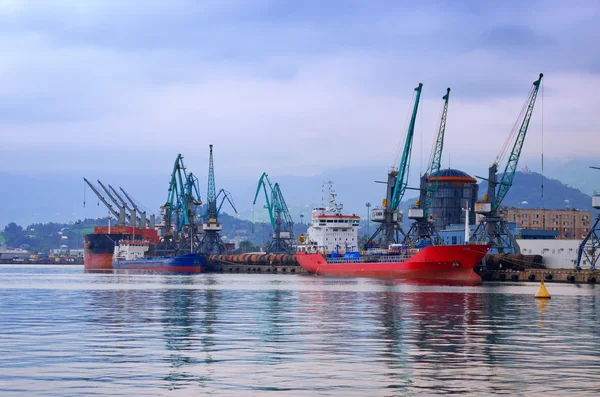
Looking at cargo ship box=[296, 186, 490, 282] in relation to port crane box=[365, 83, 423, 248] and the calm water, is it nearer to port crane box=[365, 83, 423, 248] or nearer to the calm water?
port crane box=[365, 83, 423, 248]

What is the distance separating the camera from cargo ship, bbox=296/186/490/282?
10675 cm

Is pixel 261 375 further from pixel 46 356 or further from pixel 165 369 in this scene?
pixel 46 356

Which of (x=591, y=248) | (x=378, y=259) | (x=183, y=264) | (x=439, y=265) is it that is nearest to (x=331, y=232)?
(x=378, y=259)

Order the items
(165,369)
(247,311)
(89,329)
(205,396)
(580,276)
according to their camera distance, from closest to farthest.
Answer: (205,396) → (165,369) → (89,329) → (247,311) → (580,276)

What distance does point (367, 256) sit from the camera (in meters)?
129

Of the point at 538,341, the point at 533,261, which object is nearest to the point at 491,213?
the point at 533,261

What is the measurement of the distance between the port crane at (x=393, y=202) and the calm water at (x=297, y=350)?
318ft

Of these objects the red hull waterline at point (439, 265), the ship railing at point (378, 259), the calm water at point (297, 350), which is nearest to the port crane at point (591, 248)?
the red hull waterline at point (439, 265)

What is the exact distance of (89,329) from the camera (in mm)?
38188

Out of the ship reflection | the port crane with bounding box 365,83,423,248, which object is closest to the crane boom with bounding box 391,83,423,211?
the port crane with bounding box 365,83,423,248

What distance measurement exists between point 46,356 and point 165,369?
191 inches

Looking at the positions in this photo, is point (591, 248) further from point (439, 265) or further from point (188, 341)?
point (188, 341)

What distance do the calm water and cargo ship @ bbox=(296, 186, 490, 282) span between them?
52225 millimetres

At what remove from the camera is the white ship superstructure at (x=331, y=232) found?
142 meters
